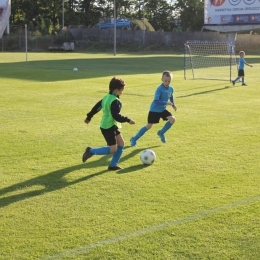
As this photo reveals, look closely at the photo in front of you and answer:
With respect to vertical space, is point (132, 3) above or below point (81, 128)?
above

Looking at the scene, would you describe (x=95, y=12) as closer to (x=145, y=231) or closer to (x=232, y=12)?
(x=232, y=12)

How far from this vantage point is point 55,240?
15.0 feet

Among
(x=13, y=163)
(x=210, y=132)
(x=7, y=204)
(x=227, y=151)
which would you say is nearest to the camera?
(x=7, y=204)

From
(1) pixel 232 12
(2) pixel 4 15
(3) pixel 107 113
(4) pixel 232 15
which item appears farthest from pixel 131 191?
(2) pixel 4 15

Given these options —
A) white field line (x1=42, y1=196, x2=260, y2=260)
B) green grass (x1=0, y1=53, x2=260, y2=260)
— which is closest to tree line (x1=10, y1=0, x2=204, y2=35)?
green grass (x1=0, y1=53, x2=260, y2=260)

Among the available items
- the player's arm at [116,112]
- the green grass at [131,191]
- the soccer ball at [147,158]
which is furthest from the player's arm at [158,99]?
the player's arm at [116,112]

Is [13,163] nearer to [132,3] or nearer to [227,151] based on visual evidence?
[227,151]

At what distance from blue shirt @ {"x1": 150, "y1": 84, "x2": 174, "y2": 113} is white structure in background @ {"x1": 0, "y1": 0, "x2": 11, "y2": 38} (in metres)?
58.9

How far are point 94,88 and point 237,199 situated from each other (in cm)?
1228

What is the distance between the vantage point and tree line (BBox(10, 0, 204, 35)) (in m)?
74.9

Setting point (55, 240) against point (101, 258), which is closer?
point (101, 258)

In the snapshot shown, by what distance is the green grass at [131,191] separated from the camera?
14.7ft

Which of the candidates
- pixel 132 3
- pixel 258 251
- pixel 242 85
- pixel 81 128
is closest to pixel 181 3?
pixel 132 3

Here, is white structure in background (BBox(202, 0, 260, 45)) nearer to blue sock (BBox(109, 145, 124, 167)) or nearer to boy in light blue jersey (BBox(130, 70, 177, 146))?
boy in light blue jersey (BBox(130, 70, 177, 146))
